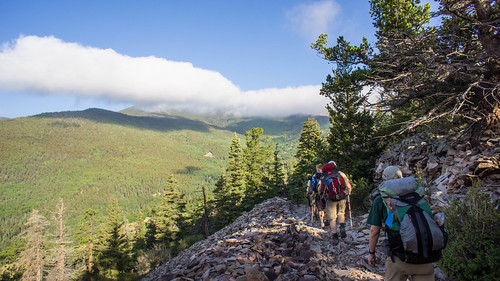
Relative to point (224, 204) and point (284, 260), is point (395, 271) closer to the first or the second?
point (284, 260)

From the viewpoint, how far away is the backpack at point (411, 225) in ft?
9.30

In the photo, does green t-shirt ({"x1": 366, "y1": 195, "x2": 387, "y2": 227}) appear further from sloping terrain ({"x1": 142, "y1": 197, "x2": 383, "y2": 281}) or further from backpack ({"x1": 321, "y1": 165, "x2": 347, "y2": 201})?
backpack ({"x1": 321, "y1": 165, "x2": 347, "y2": 201})

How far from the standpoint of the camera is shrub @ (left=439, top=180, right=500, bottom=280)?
3834 millimetres

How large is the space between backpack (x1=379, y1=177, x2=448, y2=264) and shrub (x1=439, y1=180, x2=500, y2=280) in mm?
1789

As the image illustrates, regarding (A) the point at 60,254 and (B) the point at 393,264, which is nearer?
(B) the point at 393,264

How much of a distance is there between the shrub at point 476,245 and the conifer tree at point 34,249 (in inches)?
1316

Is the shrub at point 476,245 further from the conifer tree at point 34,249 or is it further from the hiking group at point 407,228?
the conifer tree at point 34,249

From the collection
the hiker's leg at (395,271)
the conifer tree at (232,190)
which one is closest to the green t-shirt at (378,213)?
the hiker's leg at (395,271)

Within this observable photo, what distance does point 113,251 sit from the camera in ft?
112

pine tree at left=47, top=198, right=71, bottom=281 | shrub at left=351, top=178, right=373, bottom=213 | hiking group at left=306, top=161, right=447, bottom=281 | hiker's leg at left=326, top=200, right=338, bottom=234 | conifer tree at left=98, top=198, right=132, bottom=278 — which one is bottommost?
conifer tree at left=98, top=198, right=132, bottom=278

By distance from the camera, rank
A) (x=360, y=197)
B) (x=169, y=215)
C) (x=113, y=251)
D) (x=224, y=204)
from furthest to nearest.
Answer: (x=113, y=251)
(x=169, y=215)
(x=224, y=204)
(x=360, y=197)

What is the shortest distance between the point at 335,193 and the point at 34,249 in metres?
33.7

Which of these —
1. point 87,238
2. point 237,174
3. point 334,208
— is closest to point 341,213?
point 334,208

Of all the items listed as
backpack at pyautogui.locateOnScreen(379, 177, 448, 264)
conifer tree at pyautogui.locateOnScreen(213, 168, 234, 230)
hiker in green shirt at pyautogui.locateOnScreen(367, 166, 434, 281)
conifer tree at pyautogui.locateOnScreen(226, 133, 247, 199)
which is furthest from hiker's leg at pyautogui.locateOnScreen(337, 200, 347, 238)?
conifer tree at pyautogui.locateOnScreen(226, 133, 247, 199)
